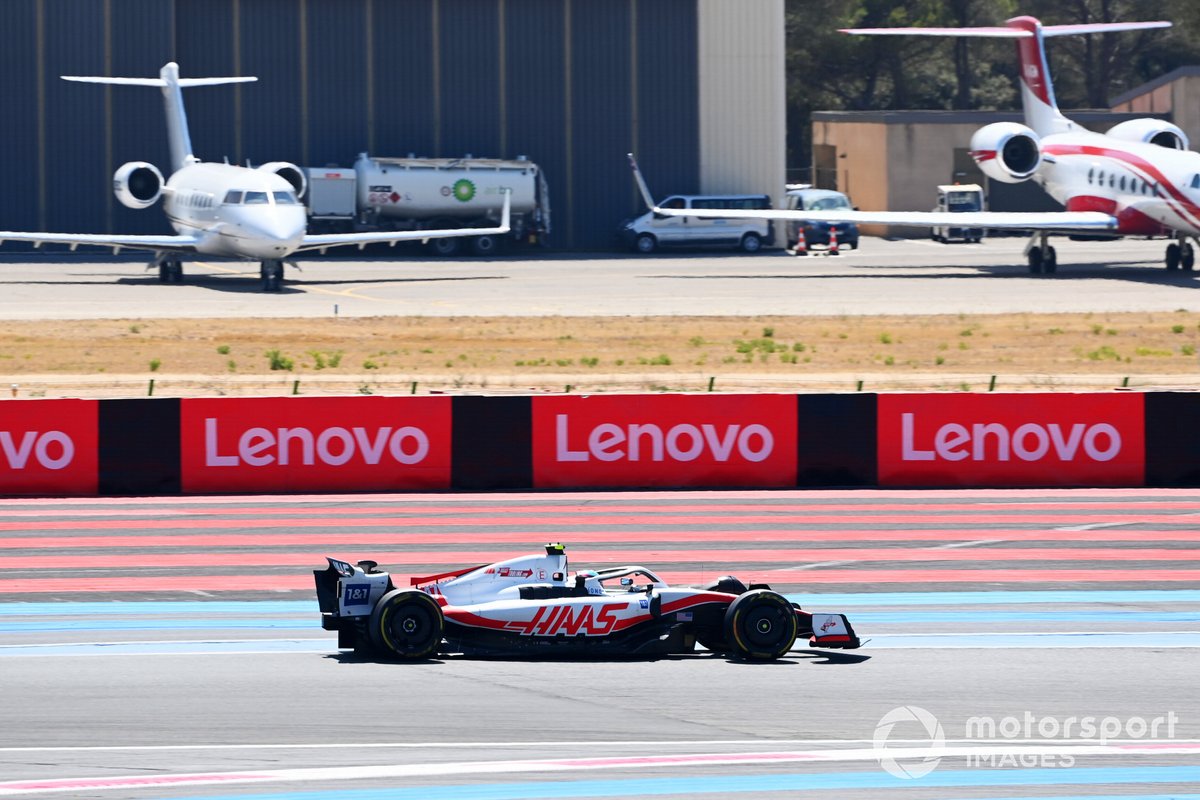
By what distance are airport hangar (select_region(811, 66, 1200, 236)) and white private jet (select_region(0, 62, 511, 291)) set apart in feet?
99.2

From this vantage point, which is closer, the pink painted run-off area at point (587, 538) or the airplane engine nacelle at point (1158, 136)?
the pink painted run-off area at point (587, 538)

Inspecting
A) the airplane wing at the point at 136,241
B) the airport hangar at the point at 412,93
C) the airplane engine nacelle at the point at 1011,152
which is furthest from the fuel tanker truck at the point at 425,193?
the airplane engine nacelle at the point at 1011,152

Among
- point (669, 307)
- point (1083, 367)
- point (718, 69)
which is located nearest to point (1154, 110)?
point (718, 69)

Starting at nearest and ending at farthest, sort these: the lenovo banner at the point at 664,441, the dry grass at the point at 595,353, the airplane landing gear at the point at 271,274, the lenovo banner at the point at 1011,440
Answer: the lenovo banner at the point at 664,441 → the lenovo banner at the point at 1011,440 → the dry grass at the point at 595,353 → the airplane landing gear at the point at 271,274

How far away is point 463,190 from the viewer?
65375mm

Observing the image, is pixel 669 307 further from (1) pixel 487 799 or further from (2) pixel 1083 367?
(1) pixel 487 799

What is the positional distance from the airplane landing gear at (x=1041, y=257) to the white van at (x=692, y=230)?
46.9ft

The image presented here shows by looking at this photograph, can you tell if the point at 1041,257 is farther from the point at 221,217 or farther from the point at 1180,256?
the point at 221,217

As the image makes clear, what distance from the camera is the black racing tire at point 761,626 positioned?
12789 millimetres

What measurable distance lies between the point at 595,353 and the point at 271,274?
52.0ft

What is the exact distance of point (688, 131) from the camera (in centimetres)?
6812

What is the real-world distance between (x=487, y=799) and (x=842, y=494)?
42.3 ft

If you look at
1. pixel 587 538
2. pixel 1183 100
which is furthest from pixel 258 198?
pixel 1183 100

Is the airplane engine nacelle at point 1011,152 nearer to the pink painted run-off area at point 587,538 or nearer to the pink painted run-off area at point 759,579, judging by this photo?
the pink painted run-off area at point 587,538
